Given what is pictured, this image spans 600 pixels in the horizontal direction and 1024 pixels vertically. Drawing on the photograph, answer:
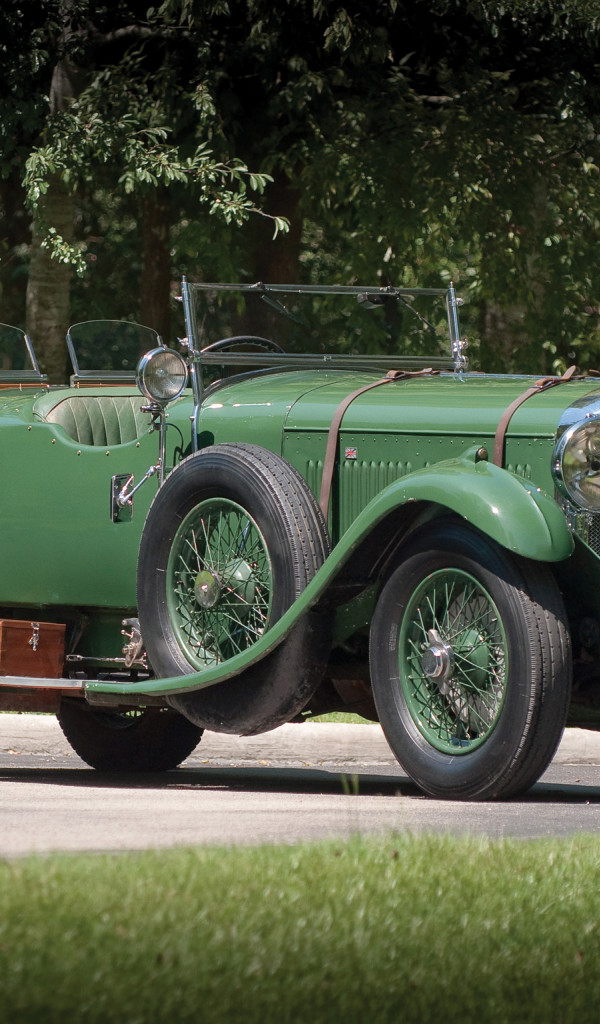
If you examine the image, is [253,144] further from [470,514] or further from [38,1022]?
[38,1022]

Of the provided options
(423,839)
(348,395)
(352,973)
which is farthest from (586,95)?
(352,973)

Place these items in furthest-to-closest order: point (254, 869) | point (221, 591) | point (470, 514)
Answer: point (221, 591)
point (470, 514)
point (254, 869)

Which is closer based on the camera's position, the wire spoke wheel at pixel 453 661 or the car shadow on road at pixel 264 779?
the wire spoke wheel at pixel 453 661

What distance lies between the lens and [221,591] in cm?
661

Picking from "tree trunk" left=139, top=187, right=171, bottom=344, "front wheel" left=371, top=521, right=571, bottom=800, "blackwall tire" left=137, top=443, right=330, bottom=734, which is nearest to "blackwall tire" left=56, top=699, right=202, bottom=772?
"blackwall tire" left=137, top=443, right=330, bottom=734

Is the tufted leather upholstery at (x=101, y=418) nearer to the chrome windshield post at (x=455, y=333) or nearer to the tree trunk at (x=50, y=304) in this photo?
the chrome windshield post at (x=455, y=333)

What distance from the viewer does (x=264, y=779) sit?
7.70 meters

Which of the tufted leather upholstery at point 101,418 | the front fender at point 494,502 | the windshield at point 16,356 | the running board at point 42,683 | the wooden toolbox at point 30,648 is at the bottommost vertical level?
the running board at point 42,683

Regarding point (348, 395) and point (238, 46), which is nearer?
point (348, 395)

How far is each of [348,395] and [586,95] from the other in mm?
8513

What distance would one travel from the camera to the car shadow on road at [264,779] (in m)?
6.95

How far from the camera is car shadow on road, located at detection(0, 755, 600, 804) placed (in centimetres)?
695

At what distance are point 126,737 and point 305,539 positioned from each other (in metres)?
2.25

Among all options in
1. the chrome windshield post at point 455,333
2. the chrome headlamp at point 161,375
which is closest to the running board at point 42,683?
the chrome headlamp at point 161,375
